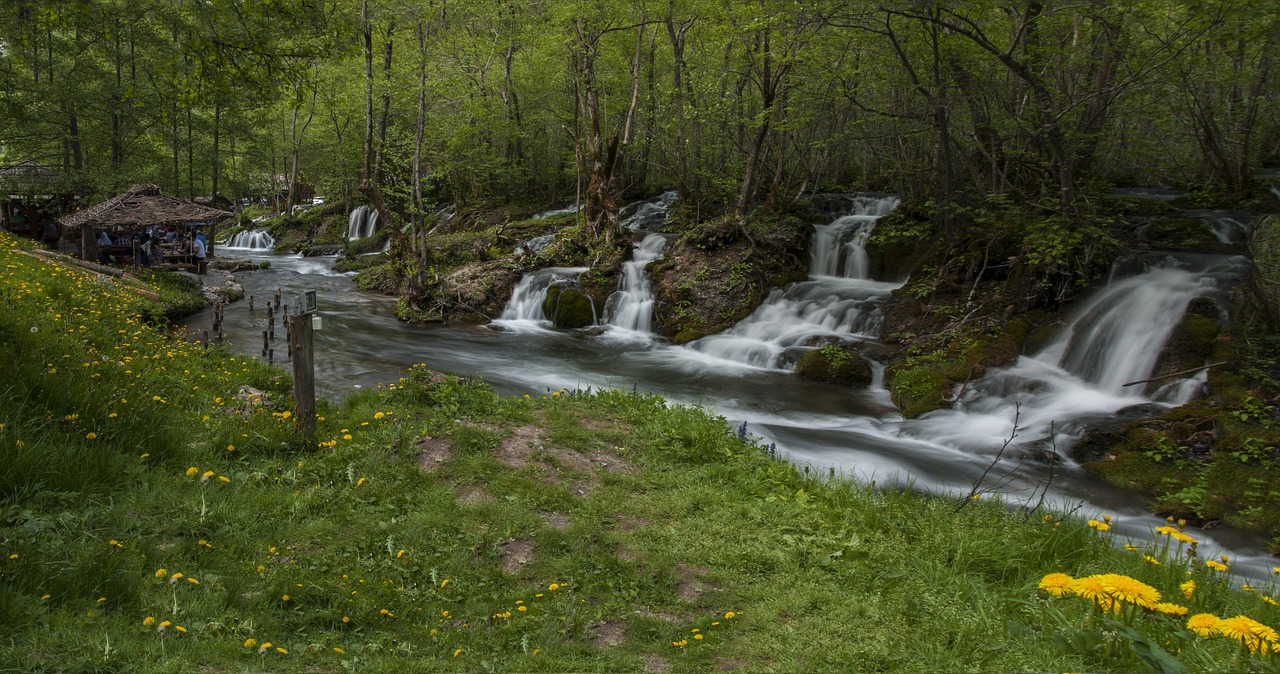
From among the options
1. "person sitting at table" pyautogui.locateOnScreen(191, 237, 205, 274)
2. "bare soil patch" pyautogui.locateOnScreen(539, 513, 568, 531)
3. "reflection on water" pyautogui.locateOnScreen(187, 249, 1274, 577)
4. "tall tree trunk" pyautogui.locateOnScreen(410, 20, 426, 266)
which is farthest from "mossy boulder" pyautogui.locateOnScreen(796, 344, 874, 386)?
"person sitting at table" pyautogui.locateOnScreen(191, 237, 205, 274)

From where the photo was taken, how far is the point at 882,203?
66.6ft

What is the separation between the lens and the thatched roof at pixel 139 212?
58.0 feet

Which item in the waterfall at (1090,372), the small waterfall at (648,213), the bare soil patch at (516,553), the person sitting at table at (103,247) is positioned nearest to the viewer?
the bare soil patch at (516,553)

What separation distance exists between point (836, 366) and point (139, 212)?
18.8 metres

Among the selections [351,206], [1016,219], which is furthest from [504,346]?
[351,206]

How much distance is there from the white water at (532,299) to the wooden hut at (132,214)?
30.4 ft

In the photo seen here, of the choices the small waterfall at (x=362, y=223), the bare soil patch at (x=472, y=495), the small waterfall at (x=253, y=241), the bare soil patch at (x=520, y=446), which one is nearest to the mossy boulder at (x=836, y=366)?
the bare soil patch at (x=520, y=446)

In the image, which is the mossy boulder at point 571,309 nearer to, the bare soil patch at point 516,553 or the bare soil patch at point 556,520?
the bare soil patch at point 556,520

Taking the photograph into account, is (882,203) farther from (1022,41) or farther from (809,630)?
(809,630)

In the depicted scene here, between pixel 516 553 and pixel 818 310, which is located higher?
pixel 818 310

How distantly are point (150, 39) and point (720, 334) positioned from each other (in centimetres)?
1735

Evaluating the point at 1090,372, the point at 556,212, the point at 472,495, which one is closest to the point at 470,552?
the point at 472,495

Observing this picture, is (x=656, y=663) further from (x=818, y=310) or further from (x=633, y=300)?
(x=633, y=300)

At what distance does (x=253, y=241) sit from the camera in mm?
40250
